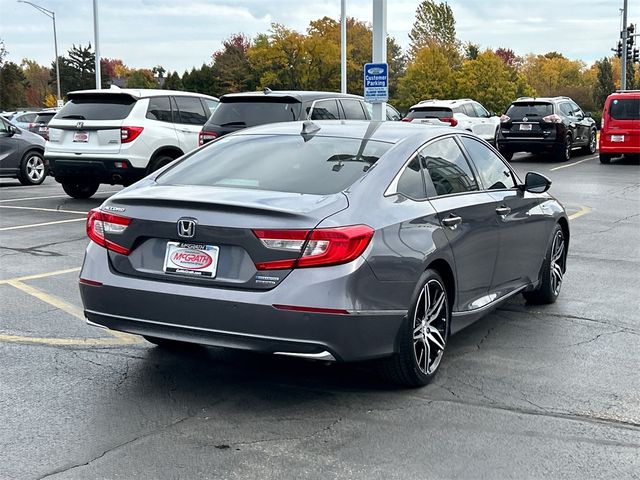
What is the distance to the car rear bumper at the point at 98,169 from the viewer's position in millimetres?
14055

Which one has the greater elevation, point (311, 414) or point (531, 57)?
point (531, 57)

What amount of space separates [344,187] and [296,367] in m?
1.25

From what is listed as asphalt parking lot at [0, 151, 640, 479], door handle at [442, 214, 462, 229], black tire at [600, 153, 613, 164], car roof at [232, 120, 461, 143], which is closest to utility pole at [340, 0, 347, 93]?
black tire at [600, 153, 613, 164]

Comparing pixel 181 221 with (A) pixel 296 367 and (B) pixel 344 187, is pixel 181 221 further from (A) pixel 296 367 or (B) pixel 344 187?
(A) pixel 296 367

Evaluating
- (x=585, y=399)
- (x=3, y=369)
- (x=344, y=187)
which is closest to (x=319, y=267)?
(x=344, y=187)

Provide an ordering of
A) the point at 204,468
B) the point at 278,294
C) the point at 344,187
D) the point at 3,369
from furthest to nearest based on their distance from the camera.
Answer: the point at 3,369, the point at 344,187, the point at 278,294, the point at 204,468

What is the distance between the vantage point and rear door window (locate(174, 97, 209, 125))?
15.3m

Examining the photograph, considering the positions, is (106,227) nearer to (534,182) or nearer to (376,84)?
(534,182)

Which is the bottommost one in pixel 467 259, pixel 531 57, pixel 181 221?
pixel 467 259

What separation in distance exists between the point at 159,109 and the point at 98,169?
1.52 meters

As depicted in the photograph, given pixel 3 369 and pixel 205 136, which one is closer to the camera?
pixel 3 369

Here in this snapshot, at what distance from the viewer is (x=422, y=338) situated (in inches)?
202

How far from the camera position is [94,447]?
418cm

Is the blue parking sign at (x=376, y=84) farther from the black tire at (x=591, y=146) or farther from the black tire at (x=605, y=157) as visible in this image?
the black tire at (x=591, y=146)
